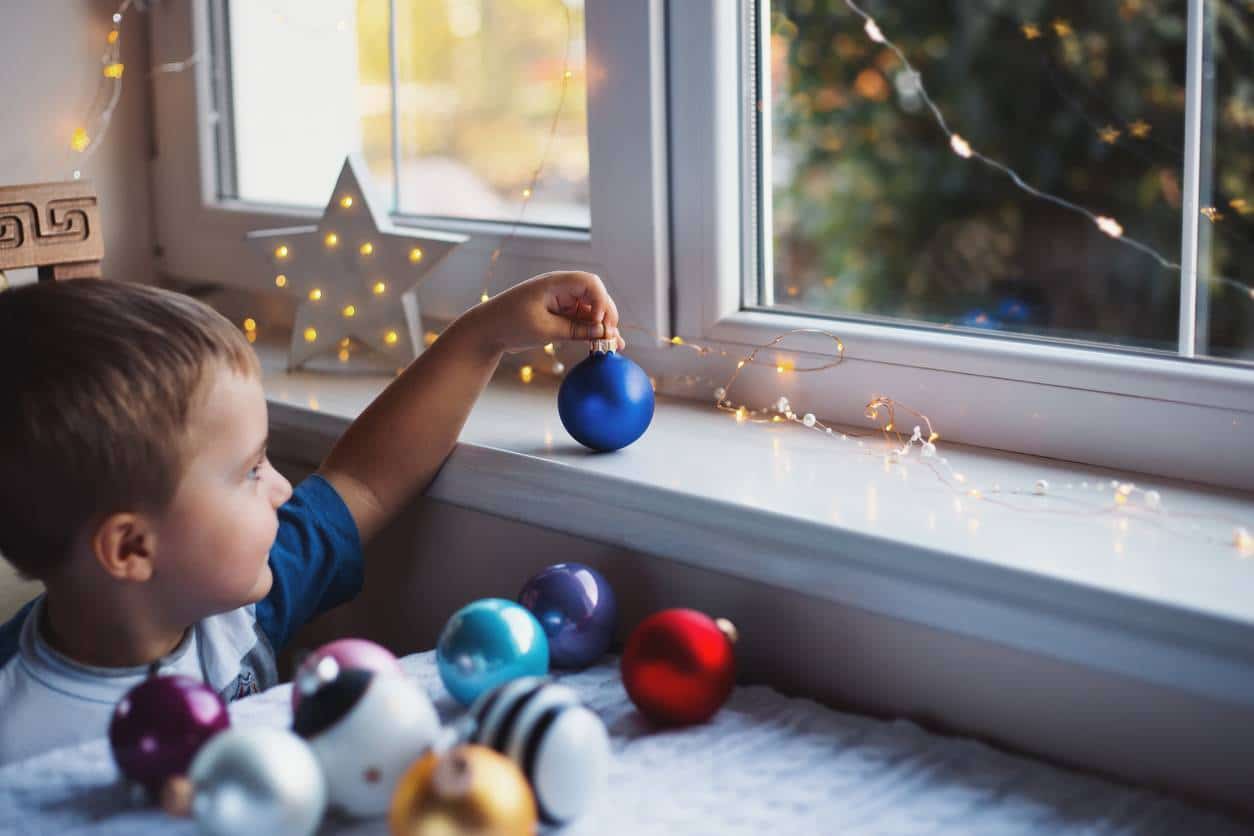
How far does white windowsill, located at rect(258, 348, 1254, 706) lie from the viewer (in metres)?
0.69

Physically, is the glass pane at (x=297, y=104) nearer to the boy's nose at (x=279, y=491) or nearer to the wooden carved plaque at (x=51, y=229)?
the wooden carved plaque at (x=51, y=229)

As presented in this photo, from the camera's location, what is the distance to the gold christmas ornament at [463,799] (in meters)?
0.60

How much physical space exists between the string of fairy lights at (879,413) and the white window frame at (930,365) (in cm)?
1

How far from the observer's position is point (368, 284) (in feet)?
4.26

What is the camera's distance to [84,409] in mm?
813

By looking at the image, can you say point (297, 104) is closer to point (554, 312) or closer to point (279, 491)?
point (554, 312)

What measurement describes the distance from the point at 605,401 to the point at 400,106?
58cm

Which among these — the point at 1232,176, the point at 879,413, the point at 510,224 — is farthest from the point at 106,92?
the point at 1232,176

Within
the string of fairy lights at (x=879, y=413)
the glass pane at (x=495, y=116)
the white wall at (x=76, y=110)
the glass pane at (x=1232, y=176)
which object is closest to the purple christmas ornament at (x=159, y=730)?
the string of fairy lights at (x=879, y=413)

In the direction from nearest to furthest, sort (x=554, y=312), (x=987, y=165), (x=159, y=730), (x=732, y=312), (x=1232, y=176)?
(x=159, y=730)
(x=554, y=312)
(x=732, y=312)
(x=1232, y=176)
(x=987, y=165)

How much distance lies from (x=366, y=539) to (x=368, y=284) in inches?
13.2

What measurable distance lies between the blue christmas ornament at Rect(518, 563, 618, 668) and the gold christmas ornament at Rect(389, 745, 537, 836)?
24cm

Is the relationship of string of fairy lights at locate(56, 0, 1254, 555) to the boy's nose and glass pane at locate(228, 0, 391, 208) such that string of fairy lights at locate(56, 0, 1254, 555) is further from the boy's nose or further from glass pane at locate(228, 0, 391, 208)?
the boy's nose

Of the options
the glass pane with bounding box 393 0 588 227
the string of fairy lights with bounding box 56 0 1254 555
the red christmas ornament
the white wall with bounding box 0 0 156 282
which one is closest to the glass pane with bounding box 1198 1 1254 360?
the glass pane with bounding box 393 0 588 227
